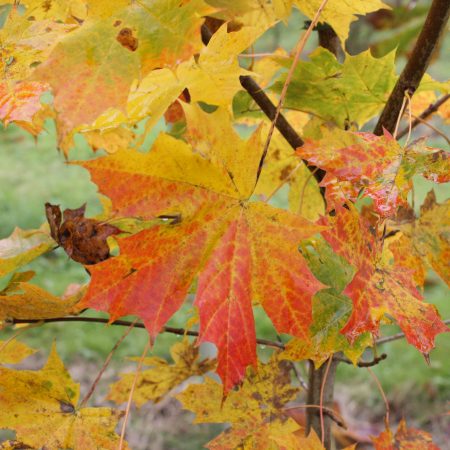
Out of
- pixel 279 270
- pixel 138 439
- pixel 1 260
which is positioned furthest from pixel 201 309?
pixel 138 439

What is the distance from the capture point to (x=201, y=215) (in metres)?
0.59

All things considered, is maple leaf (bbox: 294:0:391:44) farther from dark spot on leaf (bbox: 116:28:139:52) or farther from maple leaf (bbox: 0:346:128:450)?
maple leaf (bbox: 0:346:128:450)

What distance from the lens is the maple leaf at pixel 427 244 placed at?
Answer: 0.72 m

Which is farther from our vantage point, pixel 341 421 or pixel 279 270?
pixel 341 421

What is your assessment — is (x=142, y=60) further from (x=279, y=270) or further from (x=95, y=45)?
(x=279, y=270)

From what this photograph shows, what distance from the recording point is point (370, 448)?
98.4 inches

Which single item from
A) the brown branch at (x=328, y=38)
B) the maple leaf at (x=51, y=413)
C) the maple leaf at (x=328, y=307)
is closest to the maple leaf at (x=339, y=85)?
the brown branch at (x=328, y=38)

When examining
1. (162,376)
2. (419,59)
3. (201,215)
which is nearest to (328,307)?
(201,215)

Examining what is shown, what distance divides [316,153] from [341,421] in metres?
0.40

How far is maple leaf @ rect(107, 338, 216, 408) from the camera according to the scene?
3.13 ft

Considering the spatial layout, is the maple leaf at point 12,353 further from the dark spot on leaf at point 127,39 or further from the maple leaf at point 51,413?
the dark spot on leaf at point 127,39

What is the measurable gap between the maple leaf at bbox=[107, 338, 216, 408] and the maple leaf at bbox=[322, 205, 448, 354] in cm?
40

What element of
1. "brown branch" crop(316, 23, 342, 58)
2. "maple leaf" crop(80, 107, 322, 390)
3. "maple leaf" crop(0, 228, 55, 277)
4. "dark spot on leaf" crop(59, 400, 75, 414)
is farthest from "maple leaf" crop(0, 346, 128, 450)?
"brown branch" crop(316, 23, 342, 58)

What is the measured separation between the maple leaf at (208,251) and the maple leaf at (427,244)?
204 mm
